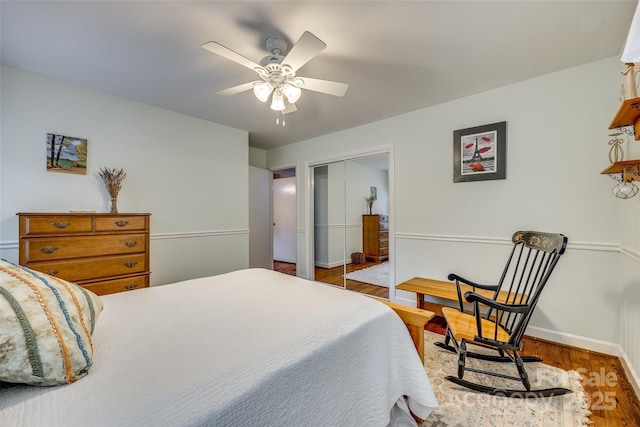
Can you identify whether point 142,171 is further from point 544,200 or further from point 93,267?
point 544,200

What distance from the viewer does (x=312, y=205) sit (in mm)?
4242

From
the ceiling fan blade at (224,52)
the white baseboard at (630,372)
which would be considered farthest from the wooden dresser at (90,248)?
the white baseboard at (630,372)

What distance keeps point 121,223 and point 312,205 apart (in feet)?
8.47

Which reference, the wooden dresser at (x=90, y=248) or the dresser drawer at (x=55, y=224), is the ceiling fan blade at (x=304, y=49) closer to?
the wooden dresser at (x=90, y=248)

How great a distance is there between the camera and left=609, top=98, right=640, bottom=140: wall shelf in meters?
1.04

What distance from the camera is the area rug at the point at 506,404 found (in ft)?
4.55

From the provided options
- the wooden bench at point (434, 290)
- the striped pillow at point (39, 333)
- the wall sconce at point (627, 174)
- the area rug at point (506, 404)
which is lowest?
A: the area rug at point (506, 404)

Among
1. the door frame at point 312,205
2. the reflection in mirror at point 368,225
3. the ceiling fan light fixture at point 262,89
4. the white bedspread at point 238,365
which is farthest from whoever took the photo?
the reflection in mirror at point 368,225

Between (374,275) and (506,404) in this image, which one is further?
(374,275)

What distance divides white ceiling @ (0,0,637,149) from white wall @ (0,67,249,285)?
0.79 ft

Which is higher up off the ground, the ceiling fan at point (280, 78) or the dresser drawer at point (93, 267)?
the ceiling fan at point (280, 78)

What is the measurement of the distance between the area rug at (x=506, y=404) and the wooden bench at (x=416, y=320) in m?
0.39

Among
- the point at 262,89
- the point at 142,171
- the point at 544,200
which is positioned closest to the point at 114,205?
the point at 142,171

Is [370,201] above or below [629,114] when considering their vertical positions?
below
